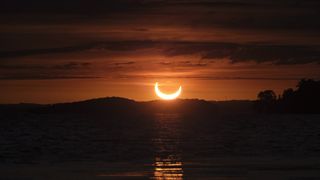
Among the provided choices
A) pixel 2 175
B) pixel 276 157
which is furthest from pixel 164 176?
pixel 276 157

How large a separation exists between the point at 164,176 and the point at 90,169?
207 inches

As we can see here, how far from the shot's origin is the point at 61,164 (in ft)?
139

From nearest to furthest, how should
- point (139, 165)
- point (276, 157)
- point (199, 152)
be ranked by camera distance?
point (139, 165) → point (276, 157) → point (199, 152)

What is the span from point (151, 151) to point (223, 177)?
19089mm

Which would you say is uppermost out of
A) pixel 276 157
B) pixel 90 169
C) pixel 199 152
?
pixel 199 152

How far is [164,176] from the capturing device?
117 ft

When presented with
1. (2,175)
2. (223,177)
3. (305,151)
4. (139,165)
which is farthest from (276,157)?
(2,175)

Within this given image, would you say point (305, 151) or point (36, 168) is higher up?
point (305, 151)

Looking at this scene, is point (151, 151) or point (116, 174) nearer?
point (116, 174)

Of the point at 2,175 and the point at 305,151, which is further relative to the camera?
the point at 305,151

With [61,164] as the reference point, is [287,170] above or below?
below

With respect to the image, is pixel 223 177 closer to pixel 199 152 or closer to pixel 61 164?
pixel 61 164

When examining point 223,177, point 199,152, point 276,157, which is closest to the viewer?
point 223,177

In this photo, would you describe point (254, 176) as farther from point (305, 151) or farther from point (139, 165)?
point (305, 151)
